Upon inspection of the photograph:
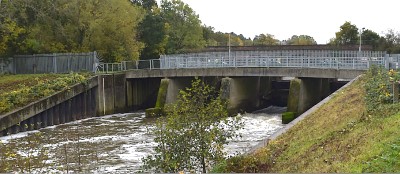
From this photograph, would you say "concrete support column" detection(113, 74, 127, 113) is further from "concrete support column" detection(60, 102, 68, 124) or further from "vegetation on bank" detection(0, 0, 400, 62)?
"concrete support column" detection(60, 102, 68, 124)

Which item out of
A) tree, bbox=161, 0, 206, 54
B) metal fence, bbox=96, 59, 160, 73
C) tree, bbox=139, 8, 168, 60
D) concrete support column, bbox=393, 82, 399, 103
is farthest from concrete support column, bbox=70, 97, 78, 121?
tree, bbox=161, 0, 206, 54

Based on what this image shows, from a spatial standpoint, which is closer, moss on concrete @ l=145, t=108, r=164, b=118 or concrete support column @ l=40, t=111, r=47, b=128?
concrete support column @ l=40, t=111, r=47, b=128

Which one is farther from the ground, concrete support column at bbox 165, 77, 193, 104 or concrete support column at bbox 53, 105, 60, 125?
concrete support column at bbox 165, 77, 193, 104

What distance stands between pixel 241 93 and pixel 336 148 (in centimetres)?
2545

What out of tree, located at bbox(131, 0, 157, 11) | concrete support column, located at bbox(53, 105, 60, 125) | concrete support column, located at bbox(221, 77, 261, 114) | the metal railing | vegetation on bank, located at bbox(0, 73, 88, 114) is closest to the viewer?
vegetation on bank, located at bbox(0, 73, 88, 114)

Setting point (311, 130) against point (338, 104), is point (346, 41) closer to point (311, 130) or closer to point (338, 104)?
point (338, 104)

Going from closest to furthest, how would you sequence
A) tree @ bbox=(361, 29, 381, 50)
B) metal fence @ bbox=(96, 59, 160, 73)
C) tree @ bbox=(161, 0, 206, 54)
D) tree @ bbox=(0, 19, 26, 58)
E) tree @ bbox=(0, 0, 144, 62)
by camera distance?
tree @ bbox=(0, 19, 26, 58), metal fence @ bbox=(96, 59, 160, 73), tree @ bbox=(0, 0, 144, 62), tree @ bbox=(161, 0, 206, 54), tree @ bbox=(361, 29, 381, 50)

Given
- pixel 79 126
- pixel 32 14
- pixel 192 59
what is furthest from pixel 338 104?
pixel 32 14

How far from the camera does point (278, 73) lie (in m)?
33.3

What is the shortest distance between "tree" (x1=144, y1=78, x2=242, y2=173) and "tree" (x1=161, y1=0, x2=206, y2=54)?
52.1 m

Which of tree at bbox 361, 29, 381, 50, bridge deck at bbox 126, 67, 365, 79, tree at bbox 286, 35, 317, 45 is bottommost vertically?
bridge deck at bbox 126, 67, 365, 79

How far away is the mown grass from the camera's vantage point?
9.40 m

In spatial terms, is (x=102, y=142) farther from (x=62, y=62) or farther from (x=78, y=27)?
(x=78, y=27)

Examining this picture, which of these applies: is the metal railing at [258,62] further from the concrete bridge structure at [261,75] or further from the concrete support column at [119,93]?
the concrete support column at [119,93]
